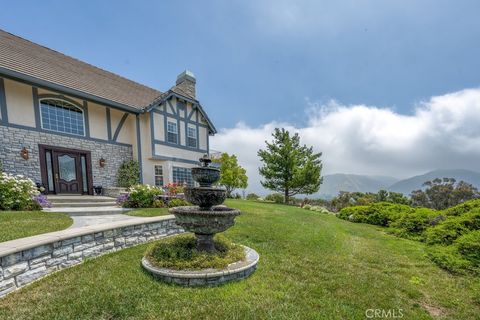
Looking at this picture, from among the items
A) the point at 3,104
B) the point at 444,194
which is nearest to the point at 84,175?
the point at 3,104

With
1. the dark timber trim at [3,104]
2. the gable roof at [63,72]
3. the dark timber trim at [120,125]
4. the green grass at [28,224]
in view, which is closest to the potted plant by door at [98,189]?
the dark timber trim at [120,125]

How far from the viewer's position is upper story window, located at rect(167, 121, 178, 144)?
13.8 metres

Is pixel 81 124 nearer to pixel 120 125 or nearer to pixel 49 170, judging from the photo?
pixel 120 125

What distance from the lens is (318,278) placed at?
12.5 feet

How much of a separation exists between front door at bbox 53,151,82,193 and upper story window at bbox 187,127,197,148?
639 cm

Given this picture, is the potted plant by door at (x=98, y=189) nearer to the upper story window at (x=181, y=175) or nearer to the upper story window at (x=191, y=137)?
the upper story window at (x=181, y=175)

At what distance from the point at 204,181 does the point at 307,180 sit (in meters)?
16.2

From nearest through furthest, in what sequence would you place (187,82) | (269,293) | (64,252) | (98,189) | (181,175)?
(269,293) < (64,252) < (98,189) < (181,175) < (187,82)

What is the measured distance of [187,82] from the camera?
16750 millimetres

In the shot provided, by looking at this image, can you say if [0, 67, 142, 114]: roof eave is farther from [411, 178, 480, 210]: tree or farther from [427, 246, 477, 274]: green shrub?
[411, 178, 480, 210]: tree

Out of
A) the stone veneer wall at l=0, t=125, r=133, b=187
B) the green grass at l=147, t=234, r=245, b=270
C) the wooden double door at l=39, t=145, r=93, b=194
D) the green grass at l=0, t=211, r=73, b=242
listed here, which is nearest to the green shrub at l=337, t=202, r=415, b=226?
the green grass at l=147, t=234, r=245, b=270

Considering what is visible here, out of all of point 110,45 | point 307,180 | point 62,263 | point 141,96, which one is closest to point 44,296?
point 62,263

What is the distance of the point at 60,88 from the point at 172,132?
590 cm

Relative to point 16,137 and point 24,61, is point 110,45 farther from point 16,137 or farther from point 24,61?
point 16,137
